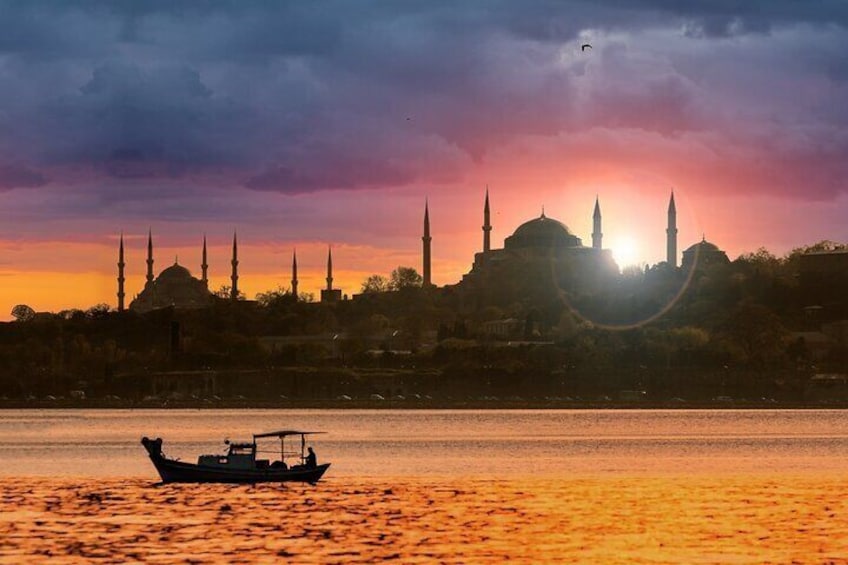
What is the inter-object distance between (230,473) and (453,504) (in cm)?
1126

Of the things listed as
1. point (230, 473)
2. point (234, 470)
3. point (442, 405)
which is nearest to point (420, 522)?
point (234, 470)

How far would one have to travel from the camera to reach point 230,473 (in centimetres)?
6247

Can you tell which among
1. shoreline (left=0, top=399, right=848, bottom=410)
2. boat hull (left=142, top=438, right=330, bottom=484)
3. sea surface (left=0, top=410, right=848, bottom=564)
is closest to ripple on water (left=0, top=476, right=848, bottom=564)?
sea surface (left=0, top=410, right=848, bottom=564)

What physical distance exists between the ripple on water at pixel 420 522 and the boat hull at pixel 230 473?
0.45 m

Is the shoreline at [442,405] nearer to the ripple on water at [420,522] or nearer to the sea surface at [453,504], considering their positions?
the sea surface at [453,504]

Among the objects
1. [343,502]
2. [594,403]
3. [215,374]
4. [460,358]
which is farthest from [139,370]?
[343,502]

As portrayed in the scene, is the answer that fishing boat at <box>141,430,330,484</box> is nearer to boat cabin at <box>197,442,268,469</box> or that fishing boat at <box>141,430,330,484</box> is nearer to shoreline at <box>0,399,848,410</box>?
boat cabin at <box>197,442,268,469</box>

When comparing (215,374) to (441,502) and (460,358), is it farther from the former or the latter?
(441,502)

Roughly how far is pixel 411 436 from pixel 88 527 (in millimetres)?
73145

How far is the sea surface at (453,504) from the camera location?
41938 mm

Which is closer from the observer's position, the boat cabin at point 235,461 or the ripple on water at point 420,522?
the ripple on water at point 420,522

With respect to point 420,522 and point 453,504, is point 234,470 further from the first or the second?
point 420,522

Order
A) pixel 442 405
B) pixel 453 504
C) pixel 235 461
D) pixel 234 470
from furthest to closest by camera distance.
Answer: pixel 442 405
pixel 235 461
pixel 234 470
pixel 453 504

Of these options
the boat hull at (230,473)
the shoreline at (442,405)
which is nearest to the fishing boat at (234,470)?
the boat hull at (230,473)
